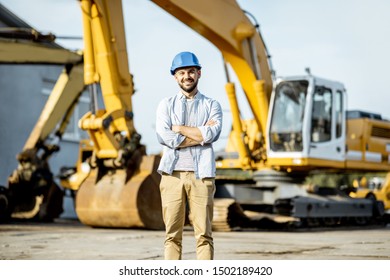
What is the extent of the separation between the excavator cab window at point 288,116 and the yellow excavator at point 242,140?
0.04ft

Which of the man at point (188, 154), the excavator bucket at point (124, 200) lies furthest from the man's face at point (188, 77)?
the excavator bucket at point (124, 200)

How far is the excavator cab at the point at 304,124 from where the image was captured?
408 inches

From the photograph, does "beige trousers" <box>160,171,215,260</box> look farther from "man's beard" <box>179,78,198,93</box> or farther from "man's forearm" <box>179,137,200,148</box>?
"man's beard" <box>179,78,198,93</box>

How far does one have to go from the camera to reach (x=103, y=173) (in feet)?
32.4

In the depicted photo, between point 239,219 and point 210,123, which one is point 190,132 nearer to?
point 210,123

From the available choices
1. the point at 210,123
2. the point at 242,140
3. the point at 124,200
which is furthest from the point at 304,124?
the point at 210,123

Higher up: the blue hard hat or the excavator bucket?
the blue hard hat

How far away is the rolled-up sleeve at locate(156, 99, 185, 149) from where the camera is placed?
12.2 ft

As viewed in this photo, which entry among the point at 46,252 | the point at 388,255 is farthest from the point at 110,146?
the point at 388,255

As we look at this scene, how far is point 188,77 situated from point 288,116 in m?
6.95

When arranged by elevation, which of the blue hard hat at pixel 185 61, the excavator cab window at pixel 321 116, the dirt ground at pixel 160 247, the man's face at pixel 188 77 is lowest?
the dirt ground at pixel 160 247

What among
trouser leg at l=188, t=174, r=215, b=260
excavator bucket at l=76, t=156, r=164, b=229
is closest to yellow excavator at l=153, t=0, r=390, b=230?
excavator bucket at l=76, t=156, r=164, b=229

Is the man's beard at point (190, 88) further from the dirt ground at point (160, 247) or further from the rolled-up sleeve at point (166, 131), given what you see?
the dirt ground at point (160, 247)
